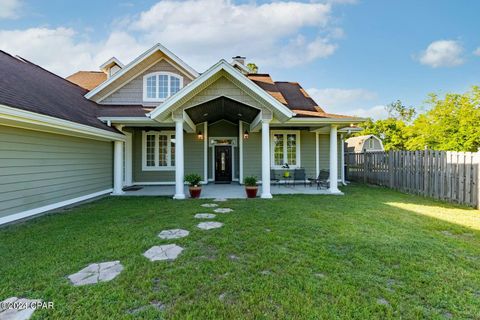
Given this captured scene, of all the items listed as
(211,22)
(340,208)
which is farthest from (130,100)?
(340,208)

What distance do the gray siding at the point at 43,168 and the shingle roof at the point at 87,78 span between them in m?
6.23

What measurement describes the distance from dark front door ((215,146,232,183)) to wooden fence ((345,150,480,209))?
23.0 ft

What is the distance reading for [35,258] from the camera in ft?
10.7

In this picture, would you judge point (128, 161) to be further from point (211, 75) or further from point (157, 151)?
point (211, 75)

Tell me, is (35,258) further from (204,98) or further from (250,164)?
(250,164)

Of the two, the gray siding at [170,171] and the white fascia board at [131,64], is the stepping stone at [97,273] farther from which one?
the white fascia board at [131,64]

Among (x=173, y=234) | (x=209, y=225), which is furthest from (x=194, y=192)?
(x=173, y=234)

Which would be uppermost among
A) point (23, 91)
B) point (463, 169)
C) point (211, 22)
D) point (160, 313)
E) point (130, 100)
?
point (211, 22)

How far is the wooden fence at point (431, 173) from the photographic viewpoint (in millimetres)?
6648

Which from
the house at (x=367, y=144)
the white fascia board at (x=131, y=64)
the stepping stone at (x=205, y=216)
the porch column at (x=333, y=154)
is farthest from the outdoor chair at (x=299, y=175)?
the house at (x=367, y=144)

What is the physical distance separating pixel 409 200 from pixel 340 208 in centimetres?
295

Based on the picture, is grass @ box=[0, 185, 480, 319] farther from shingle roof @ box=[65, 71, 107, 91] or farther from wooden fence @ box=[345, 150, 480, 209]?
shingle roof @ box=[65, 71, 107, 91]

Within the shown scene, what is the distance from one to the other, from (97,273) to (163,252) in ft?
2.83

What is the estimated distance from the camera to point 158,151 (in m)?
11.4
